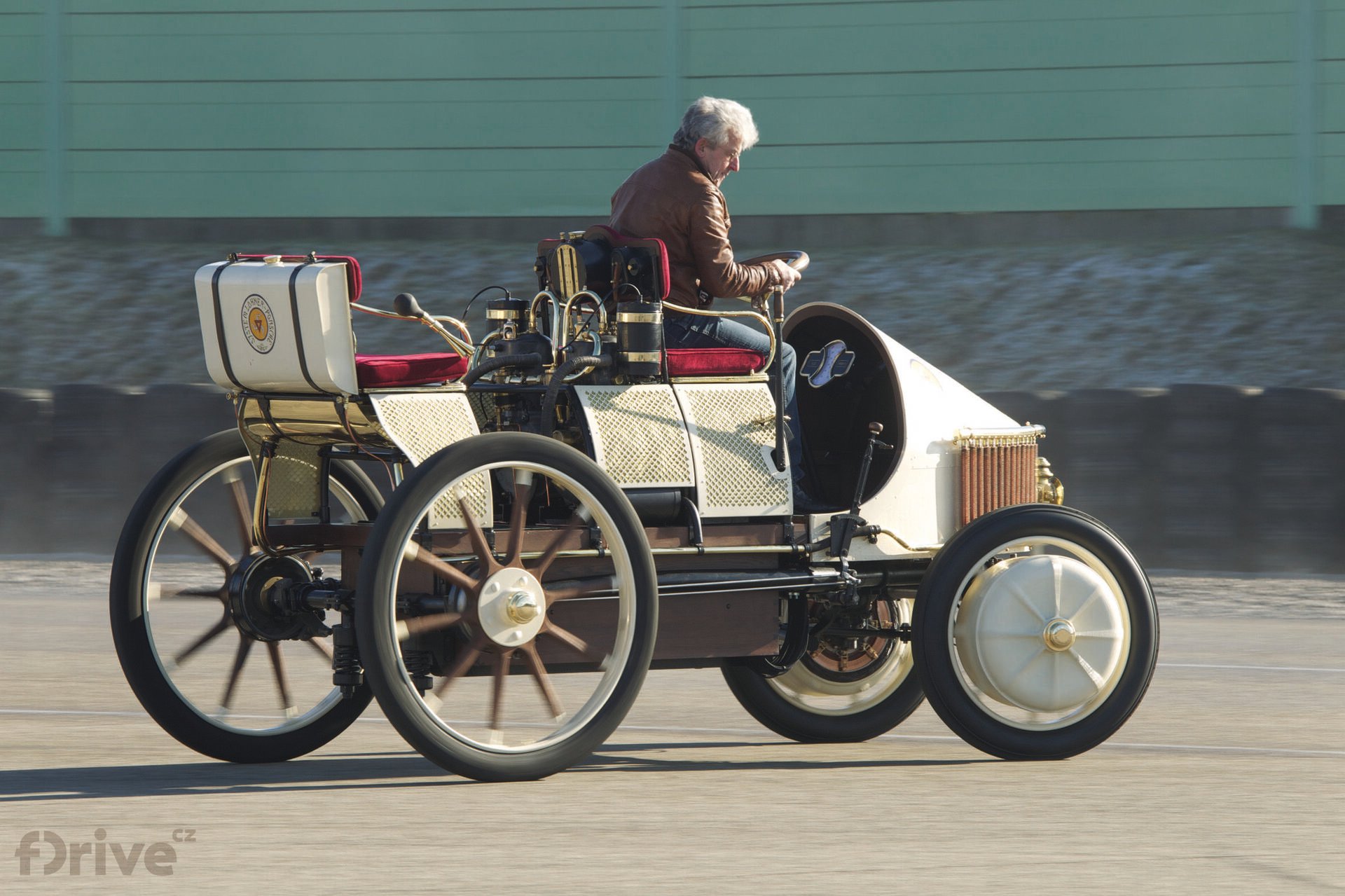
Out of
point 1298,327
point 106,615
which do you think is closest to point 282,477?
point 106,615

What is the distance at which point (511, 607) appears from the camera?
601cm

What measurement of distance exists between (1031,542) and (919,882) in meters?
1.96

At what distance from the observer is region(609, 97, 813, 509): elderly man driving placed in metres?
6.73

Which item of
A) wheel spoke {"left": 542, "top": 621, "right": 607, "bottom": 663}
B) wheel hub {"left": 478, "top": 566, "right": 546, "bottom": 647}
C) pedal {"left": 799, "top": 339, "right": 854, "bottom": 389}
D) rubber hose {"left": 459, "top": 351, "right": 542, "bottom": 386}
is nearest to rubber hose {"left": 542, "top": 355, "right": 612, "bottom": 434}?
rubber hose {"left": 459, "top": 351, "right": 542, "bottom": 386}

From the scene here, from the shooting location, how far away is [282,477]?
21.7ft

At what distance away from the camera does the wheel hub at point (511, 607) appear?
5980mm

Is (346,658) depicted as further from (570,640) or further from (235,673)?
(235,673)

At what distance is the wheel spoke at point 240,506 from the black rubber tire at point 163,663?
0.58 feet

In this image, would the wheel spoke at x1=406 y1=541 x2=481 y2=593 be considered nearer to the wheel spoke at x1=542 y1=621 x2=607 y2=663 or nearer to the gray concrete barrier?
the wheel spoke at x1=542 y1=621 x2=607 y2=663

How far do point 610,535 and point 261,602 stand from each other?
121cm

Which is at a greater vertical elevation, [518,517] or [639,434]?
[639,434]

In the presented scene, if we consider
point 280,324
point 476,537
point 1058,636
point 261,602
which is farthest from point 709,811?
point 280,324

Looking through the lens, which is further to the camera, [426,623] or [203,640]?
[203,640]

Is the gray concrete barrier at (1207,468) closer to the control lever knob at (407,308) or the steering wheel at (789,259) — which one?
the steering wheel at (789,259)
